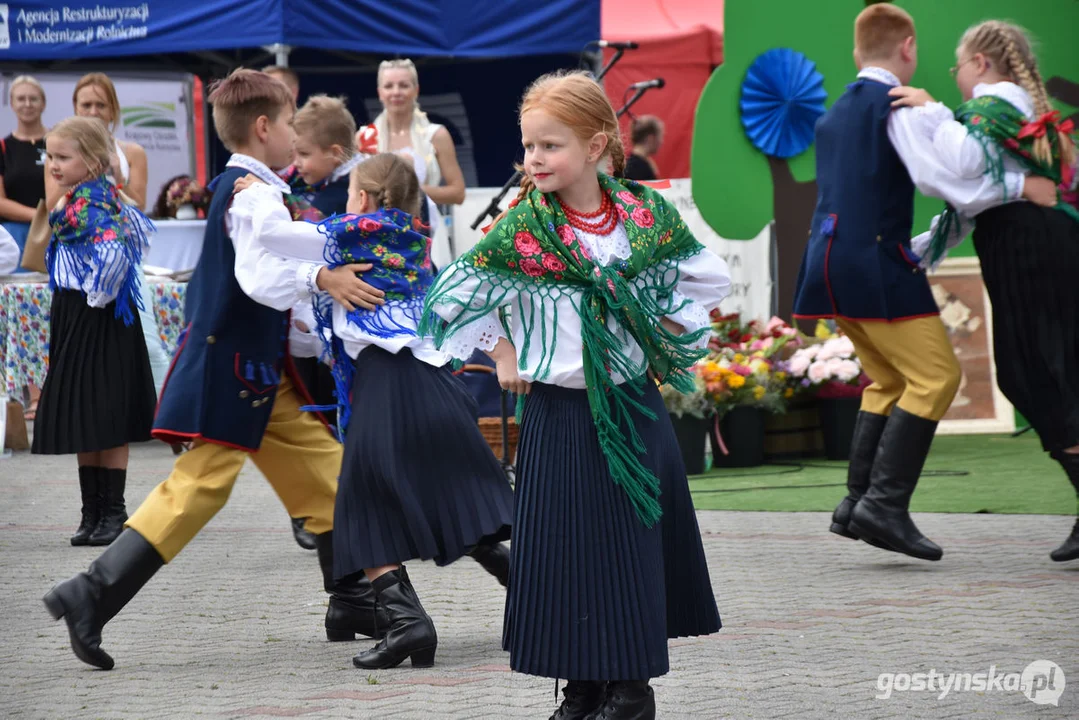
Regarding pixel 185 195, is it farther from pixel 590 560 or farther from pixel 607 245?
pixel 590 560

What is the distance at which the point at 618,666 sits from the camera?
131 inches

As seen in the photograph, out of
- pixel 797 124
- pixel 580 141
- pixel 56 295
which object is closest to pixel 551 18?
pixel 797 124

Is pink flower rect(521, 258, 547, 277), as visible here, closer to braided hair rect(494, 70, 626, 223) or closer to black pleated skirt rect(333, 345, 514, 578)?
braided hair rect(494, 70, 626, 223)

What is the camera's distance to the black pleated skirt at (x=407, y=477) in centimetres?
436

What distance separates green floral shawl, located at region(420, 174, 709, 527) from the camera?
134 inches

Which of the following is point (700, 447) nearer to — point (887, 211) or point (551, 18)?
point (887, 211)

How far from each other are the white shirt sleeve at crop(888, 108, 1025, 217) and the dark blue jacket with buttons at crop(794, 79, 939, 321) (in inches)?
4.6

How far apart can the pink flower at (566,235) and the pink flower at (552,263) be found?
4 centimetres

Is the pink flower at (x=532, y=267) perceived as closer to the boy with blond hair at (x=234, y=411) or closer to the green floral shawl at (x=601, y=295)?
the green floral shawl at (x=601, y=295)

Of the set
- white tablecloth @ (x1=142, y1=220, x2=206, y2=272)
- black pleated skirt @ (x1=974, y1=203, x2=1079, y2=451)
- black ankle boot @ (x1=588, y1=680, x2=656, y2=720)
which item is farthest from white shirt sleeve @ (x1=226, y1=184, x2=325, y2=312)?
white tablecloth @ (x1=142, y1=220, x2=206, y2=272)

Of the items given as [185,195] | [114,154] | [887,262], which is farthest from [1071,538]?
[185,195]

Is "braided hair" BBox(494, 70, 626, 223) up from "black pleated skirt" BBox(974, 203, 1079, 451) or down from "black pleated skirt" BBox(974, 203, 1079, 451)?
up

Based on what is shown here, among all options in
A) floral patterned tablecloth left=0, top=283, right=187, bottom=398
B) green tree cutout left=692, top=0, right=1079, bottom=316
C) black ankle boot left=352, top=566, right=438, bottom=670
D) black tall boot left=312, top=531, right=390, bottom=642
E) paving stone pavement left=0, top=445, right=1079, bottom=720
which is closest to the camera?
paving stone pavement left=0, top=445, right=1079, bottom=720

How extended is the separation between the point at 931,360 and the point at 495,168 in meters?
10.3
